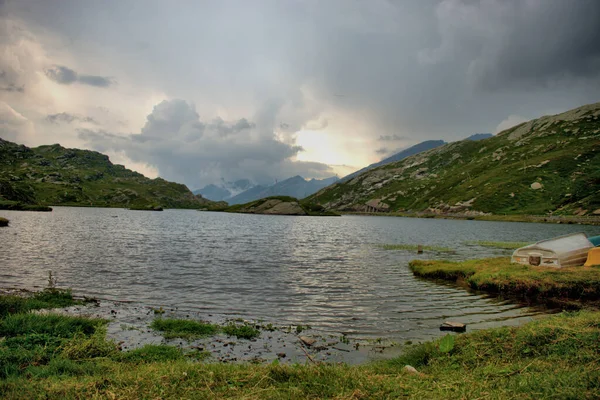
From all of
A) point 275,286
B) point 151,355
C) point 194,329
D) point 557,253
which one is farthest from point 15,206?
point 557,253

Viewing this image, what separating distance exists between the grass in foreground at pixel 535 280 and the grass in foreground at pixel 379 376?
53.3 feet

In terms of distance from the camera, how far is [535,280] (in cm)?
2866

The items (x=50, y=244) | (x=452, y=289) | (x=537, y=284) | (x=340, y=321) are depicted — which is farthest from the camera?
(x=50, y=244)

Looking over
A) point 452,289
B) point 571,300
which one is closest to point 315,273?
point 452,289

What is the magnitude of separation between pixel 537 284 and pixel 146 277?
36.3 m

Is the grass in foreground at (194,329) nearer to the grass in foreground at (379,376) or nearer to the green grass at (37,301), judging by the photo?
the grass in foreground at (379,376)

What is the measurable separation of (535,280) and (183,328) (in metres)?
28.5

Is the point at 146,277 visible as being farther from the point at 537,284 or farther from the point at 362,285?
the point at 537,284

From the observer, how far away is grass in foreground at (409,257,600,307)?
26.3 meters

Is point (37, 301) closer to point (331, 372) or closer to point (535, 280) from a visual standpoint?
point (331, 372)

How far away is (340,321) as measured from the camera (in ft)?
72.1

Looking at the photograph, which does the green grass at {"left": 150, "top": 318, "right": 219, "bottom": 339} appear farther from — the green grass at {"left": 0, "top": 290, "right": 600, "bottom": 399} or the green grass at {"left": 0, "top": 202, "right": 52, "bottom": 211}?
the green grass at {"left": 0, "top": 202, "right": 52, "bottom": 211}

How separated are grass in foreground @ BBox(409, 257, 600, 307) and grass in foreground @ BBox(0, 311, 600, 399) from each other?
53.3ft

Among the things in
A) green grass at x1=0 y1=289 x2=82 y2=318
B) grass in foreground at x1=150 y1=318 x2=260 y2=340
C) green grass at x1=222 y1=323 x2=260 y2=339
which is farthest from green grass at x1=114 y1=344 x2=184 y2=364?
green grass at x1=0 y1=289 x2=82 y2=318
